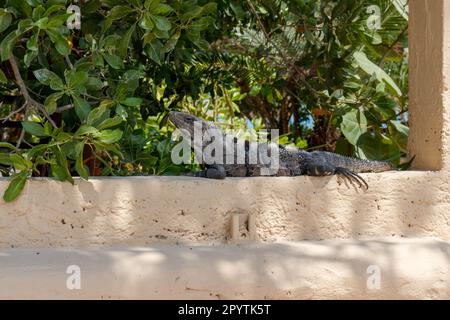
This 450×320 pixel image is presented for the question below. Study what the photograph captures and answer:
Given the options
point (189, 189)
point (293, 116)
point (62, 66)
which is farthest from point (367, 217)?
point (293, 116)

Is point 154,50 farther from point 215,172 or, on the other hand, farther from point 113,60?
point 215,172

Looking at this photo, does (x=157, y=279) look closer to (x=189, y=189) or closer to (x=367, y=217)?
(x=189, y=189)

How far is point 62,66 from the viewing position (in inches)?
171

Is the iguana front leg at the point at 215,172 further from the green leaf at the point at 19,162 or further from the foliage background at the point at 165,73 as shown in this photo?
the green leaf at the point at 19,162

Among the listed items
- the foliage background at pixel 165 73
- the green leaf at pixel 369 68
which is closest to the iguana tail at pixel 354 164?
the foliage background at pixel 165 73

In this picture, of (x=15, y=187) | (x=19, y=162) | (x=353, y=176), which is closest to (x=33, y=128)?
(x=19, y=162)

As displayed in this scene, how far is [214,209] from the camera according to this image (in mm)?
3986

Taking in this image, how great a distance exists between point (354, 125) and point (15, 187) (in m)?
3.42

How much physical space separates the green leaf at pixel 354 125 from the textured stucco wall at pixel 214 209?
2048mm

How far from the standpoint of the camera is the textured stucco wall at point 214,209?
378 cm

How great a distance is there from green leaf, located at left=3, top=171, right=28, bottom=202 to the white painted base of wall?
0.88 ft

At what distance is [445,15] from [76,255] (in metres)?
2.42

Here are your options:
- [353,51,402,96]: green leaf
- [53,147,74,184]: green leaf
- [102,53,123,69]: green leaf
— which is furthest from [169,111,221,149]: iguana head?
[353,51,402,96]: green leaf

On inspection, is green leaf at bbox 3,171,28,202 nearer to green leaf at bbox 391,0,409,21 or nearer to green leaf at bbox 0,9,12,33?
green leaf at bbox 0,9,12,33
